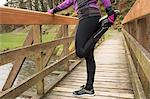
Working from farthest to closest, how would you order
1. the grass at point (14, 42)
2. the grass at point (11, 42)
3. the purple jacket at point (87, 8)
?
the grass at point (11, 42), the grass at point (14, 42), the purple jacket at point (87, 8)

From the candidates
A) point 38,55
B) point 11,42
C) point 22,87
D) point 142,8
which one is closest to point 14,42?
point 11,42

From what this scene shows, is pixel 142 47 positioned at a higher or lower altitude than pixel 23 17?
lower

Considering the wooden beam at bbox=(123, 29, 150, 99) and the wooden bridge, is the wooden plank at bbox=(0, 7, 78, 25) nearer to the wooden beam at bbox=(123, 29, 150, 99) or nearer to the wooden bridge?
the wooden bridge

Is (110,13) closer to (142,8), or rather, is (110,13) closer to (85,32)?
(85,32)

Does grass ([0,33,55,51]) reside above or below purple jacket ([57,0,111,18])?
below

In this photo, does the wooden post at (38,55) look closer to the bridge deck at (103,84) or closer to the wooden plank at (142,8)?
the bridge deck at (103,84)

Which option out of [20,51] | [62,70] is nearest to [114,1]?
[62,70]

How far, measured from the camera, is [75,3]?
328 cm

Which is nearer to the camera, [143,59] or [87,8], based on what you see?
[143,59]

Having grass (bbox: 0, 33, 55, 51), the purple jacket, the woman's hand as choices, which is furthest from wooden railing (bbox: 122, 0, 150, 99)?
grass (bbox: 0, 33, 55, 51)

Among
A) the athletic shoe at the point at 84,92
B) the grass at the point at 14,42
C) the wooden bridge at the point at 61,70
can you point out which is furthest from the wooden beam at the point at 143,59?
the grass at the point at 14,42

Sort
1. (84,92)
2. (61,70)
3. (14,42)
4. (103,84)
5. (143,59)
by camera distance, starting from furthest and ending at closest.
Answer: (14,42) < (61,70) < (103,84) < (84,92) < (143,59)

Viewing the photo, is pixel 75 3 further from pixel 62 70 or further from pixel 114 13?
pixel 62 70

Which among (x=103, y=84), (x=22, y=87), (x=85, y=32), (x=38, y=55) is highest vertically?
(x=85, y=32)
